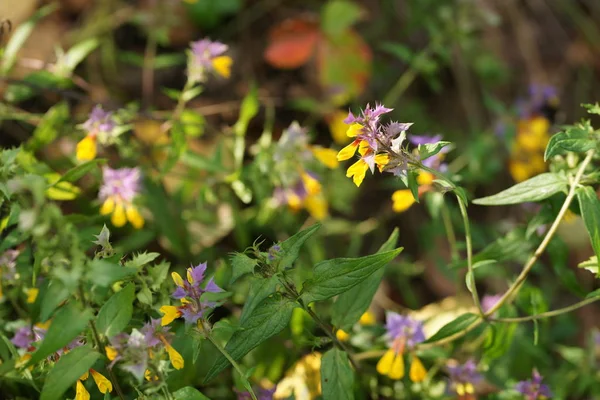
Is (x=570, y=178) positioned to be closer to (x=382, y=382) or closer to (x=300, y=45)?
(x=382, y=382)

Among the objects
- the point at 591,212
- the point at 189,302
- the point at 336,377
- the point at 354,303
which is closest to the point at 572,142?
the point at 591,212

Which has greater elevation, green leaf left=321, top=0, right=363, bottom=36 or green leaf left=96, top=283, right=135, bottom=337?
green leaf left=321, top=0, right=363, bottom=36

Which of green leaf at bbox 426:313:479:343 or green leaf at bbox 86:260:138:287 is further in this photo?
green leaf at bbox 426:313:479:343

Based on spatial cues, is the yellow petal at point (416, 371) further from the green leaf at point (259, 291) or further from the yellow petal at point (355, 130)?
the yellow petal at point (355, 130)

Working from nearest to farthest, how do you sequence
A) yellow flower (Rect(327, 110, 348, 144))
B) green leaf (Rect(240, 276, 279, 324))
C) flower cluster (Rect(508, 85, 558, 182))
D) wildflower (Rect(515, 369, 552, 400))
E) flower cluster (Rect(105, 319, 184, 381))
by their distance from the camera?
flower cluster (Rect(105, 319, 184, 381))
green leaf (Rect(240, 276, 279, 324))
wildflower (Rect(515, 369, 552, 400))
flower cluster (Rect(508, 85, 558, 182))
yellow flower (Rect(327, 110, 348, 144))

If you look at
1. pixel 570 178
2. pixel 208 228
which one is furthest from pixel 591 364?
pixel 208 228

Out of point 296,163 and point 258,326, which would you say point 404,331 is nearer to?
point 258,326

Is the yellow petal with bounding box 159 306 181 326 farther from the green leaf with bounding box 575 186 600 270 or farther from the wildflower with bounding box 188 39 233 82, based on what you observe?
the wildflower with bounding box 188 39 233 82

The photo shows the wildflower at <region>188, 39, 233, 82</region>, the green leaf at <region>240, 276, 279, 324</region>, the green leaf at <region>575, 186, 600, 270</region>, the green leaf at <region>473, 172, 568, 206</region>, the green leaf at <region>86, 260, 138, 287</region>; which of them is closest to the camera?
the green leaf at <region>86, 260, 138, 287</region>

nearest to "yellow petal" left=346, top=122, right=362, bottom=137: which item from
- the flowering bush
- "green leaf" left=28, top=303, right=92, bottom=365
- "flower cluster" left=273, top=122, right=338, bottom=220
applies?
the flowering bush
